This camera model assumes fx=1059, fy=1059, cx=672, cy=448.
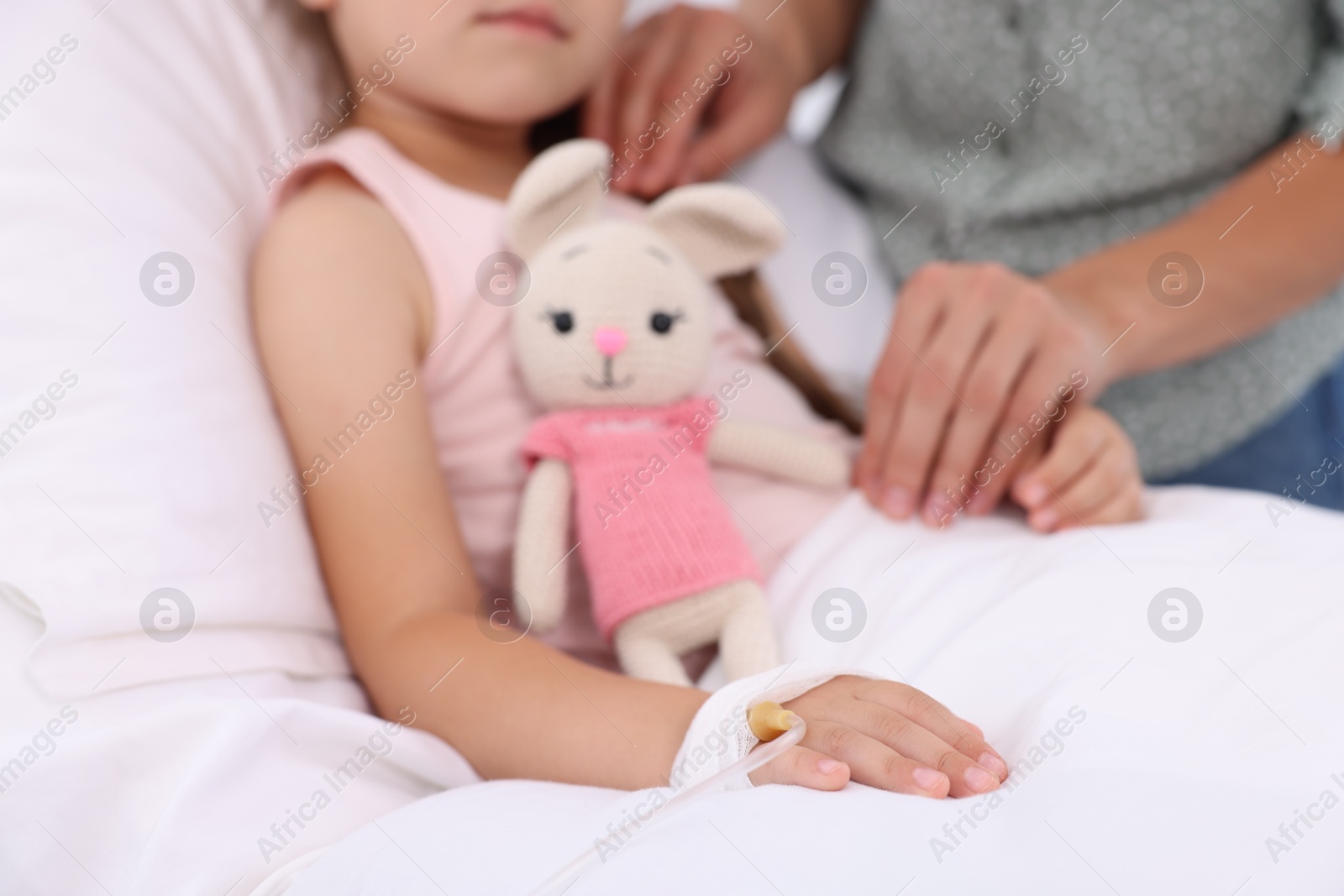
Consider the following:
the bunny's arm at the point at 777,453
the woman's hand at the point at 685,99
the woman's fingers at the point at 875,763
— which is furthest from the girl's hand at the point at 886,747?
the woman's hand at the point at 685,99

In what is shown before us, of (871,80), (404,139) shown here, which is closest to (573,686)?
(404,139)

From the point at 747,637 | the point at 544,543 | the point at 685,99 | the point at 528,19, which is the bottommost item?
the point at 747,637

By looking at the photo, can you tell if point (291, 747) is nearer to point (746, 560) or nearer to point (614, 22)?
point (746, 560)

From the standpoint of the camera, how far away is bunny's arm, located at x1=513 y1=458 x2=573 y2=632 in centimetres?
73

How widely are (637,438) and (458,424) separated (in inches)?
7.1

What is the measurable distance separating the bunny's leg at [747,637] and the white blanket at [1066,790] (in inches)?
1.6

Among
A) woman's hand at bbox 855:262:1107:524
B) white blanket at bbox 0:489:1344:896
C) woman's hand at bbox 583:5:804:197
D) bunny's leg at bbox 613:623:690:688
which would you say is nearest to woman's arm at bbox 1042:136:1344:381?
woman's hand at bbox 855:262:1107:524

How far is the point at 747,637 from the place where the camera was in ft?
2.32

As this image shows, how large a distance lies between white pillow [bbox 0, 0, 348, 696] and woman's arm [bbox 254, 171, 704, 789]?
0.10 ft

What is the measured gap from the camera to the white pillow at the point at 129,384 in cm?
62

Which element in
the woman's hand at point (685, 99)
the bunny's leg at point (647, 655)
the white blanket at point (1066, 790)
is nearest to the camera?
the white blanket at point (1066, 790)

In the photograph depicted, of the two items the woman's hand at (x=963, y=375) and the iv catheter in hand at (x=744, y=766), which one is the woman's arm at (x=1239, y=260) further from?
the iv catheter in hand at (x=744, y=766)

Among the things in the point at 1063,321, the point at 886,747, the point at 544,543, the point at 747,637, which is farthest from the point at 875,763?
the point at 1063,321

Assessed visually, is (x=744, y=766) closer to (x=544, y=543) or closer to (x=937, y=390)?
(x=544, y=543)
